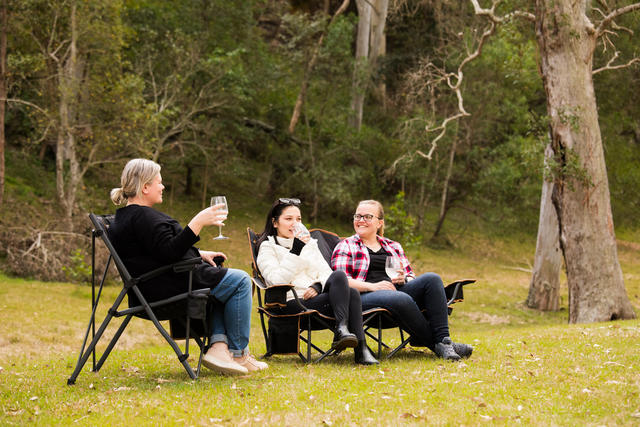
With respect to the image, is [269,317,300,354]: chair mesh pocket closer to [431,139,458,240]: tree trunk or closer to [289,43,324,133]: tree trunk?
[289,43,324,133]: tree trunk

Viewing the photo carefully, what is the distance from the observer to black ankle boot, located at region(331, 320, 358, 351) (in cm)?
372

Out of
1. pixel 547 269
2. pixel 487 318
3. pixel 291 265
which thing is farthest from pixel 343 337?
pixel 547 269

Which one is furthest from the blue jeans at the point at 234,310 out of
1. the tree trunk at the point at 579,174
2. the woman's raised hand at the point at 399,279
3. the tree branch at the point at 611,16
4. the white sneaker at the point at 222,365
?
the tree branch at the point at 611,16

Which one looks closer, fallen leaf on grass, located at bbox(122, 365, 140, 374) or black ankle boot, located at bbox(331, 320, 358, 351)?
black ankle boot, located at bbox(331, 320, 358, 351)

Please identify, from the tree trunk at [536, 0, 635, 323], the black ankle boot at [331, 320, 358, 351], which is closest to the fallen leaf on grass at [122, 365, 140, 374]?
the black ankle boot at [331, 320, 358, 351]

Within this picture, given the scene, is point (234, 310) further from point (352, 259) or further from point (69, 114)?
point (69, 114)

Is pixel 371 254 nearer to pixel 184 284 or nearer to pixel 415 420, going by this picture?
pixel 184 284

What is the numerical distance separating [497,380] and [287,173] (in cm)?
1578

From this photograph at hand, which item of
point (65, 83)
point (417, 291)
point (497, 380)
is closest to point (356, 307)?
→ point (417, 291)

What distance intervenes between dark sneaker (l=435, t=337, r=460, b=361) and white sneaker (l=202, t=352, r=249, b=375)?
1390 millimetres

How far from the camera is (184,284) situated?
11.4ft

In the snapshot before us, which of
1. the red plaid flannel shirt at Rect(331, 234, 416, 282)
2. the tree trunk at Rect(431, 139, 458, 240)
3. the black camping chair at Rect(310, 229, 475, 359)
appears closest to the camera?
the black camping chair at Rect(310, 229, 475, 359)

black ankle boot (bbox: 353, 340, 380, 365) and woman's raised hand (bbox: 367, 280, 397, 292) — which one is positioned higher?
woman's raised hand (bbox: 367, 280, 397, 292)

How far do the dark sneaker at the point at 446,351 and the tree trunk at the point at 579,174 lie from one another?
4.75 m
